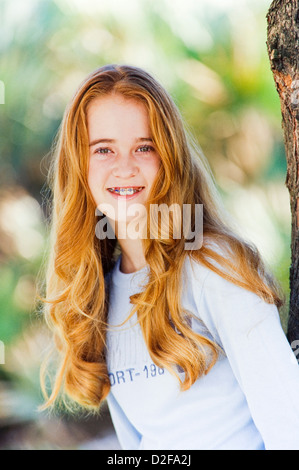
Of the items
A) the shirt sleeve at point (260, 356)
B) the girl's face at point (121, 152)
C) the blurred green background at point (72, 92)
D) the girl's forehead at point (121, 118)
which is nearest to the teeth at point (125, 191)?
the girl's face at point (121, 152)

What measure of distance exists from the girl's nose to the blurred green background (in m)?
0.94

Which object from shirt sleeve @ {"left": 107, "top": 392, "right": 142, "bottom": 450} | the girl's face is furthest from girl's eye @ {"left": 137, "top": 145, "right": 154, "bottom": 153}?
shirt sleeve @ {"left": 107, "top": 392, "right": 142, "bottom": 450}

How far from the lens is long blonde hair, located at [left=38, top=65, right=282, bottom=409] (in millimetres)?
1104

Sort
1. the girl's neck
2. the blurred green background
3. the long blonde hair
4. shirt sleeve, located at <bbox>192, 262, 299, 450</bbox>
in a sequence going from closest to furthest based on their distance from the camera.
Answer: shirt sleeve, located at <bbox>192, 262, 299, 450</bbox> < the long blonde hair < the girl's neck < the blurred green background

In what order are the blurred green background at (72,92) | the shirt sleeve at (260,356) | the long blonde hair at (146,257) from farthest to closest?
the blurred green background at (72,92)
the long blonde hair at (146,257)
the shirt sleeve at (260,356)

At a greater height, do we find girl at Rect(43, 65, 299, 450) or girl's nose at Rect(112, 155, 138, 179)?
girl's nose at Rect(112, 155, 138, 179)

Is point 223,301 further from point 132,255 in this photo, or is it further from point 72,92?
point 72,92

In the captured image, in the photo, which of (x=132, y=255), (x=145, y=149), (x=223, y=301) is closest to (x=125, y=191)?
(x=145, y=149)

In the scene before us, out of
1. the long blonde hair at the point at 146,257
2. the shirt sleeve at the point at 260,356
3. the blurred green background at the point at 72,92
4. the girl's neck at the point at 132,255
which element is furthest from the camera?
the blurred green background at the point at 72,92

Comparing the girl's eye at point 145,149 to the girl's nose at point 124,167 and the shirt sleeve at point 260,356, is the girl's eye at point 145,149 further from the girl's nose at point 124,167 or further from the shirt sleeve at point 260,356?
the shirt sleeve at point 260,356

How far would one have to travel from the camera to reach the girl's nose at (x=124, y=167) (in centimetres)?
114

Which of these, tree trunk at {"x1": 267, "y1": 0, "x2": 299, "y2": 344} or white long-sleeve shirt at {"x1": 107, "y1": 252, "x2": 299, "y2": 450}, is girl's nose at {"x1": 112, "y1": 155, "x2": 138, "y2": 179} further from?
tree trunk at {"x1": 267, "y1": 0, "x2": 299, "y2": 344}

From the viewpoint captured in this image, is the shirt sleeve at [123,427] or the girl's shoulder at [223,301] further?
the shirt sleeve at [123,427]

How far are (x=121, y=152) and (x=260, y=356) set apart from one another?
55cm
